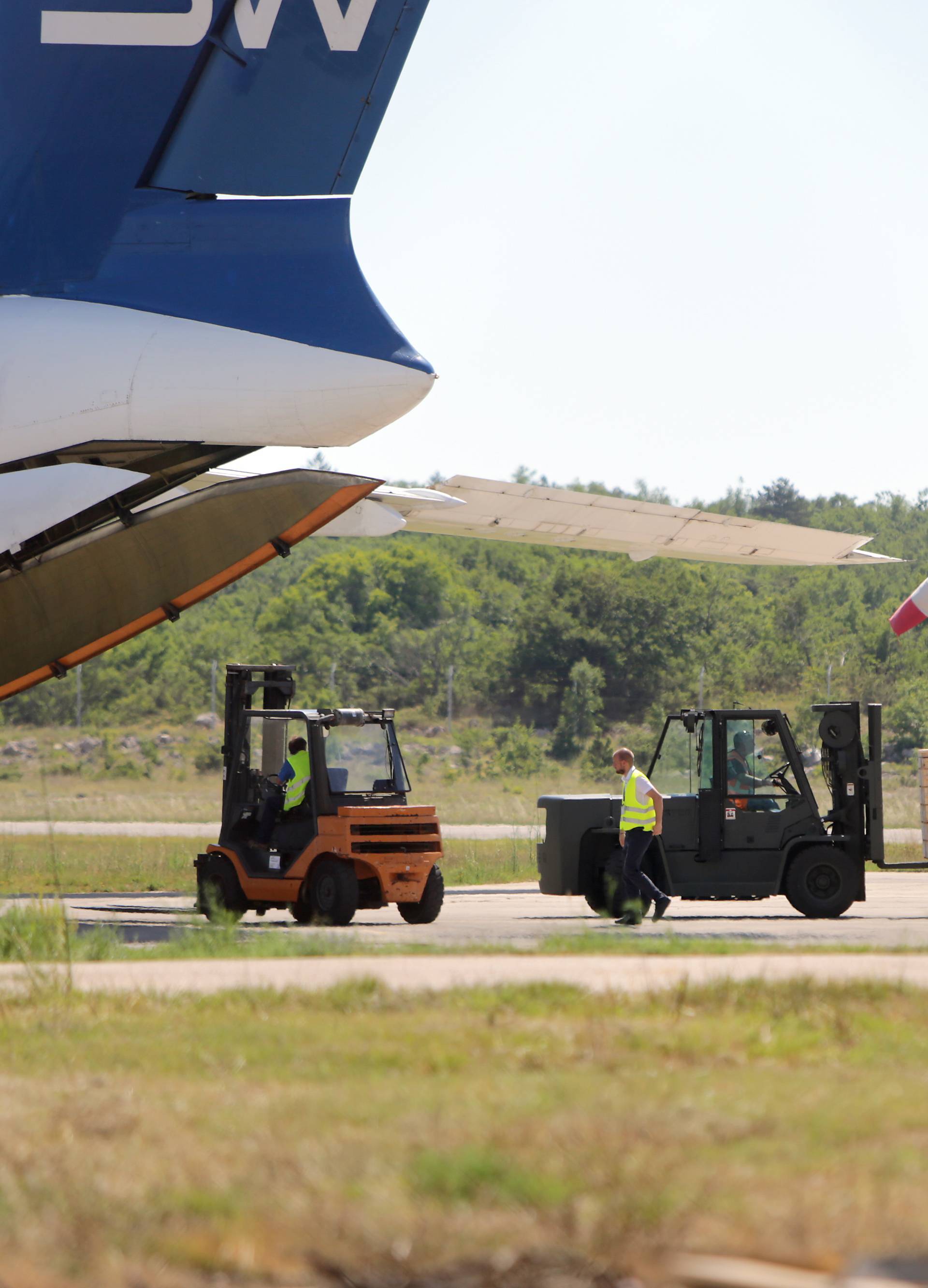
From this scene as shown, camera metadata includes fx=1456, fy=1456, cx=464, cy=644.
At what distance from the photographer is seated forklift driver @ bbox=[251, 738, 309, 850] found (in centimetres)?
1500

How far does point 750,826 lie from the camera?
15391 millimetres

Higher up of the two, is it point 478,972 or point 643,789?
point 643,789

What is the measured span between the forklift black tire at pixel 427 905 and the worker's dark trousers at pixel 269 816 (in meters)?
1.54

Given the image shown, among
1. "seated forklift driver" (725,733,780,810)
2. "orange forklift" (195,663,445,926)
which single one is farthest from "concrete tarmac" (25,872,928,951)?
"seated forklift driver" (725,733,780,810)

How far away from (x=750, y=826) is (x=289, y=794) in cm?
486

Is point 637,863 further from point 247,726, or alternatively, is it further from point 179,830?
point 179,830

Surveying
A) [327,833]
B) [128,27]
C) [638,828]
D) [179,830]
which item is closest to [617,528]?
[638,828]

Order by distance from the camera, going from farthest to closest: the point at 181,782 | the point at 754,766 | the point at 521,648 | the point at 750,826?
the point at 521,648 < the point at 181,782 < the point at 754,766 < the point at 750,826

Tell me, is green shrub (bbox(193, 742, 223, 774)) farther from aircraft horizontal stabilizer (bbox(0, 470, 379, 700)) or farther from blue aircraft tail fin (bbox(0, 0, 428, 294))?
blue aircraft tail fin (bbox(0, 0, 428, 294))

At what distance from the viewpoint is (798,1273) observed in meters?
3.81

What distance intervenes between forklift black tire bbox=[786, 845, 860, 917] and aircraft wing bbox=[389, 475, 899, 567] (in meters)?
7.91

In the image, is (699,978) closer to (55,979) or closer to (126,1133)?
(55,979)

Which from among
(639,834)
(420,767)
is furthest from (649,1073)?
(420,767)

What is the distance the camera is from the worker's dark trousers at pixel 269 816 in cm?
1510
